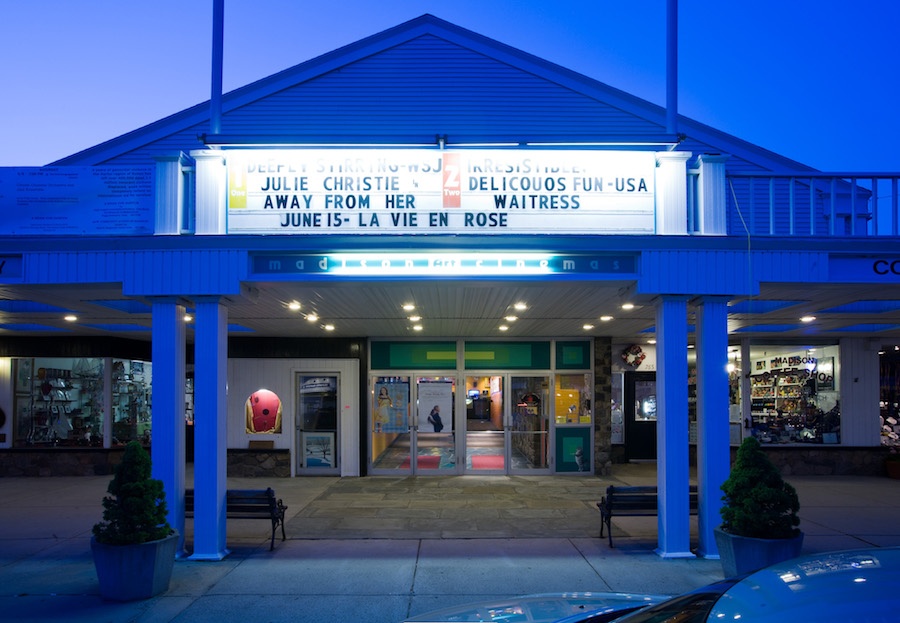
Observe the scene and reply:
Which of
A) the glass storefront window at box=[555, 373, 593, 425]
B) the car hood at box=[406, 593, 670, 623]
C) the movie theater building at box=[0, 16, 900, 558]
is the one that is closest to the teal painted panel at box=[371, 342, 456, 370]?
the movie theater building at box=[0, 16, 900, 558]

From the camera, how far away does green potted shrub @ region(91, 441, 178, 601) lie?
22.9ft

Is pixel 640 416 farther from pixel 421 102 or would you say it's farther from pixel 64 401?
pixel 64 401

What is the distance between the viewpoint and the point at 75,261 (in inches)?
331

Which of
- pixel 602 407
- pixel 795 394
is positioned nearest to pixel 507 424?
pixel 602 407

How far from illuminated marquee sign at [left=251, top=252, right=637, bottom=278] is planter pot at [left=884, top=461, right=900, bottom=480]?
10961 millimetres

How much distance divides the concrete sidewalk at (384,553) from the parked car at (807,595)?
434 cm

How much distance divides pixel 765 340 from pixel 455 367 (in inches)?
278

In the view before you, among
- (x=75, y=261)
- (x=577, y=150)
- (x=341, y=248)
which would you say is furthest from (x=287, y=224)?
(x=577, y=150)

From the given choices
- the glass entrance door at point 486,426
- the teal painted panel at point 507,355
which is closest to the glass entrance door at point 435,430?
the glass entrance door at point 486,426

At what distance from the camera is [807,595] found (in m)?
2.19

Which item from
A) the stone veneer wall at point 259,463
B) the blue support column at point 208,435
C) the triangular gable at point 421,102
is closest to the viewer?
the blue support column at point 208,435

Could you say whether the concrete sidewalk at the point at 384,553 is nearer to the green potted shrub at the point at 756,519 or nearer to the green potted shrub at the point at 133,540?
the green potted shrub at the point at 133,540

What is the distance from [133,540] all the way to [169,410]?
5.86 feet

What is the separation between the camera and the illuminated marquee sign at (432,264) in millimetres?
8344
